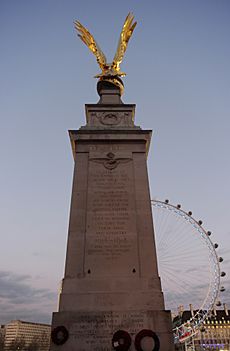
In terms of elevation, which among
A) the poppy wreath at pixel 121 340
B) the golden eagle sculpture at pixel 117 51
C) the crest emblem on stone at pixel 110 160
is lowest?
the poppy wreath at pixel 121 340

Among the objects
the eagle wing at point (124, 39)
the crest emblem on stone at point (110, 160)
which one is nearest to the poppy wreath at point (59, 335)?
the crest emblem on stone at point (110, 160)

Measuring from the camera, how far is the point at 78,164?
15711 mm

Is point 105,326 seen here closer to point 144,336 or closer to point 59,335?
point 144,336

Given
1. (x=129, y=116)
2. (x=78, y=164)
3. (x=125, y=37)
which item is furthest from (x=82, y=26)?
(x=78, y=164)

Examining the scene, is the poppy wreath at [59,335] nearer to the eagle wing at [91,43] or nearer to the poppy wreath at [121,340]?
the poppy wreath at [121,340]

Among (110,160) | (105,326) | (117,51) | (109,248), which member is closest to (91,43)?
(117,51)

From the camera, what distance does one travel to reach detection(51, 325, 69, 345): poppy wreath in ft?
34.7

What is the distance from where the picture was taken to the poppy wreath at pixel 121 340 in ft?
34.1

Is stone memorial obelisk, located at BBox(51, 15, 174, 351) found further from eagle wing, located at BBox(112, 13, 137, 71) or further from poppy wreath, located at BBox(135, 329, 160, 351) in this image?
eagle wing, located at BBox(112, 13, 137, 71)

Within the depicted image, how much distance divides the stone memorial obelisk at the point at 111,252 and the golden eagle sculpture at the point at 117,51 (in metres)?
4.08

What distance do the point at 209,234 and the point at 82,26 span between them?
2669cm

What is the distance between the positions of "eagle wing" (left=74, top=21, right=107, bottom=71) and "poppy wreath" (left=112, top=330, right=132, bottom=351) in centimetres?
1714

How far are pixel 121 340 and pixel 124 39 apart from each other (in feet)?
64.2

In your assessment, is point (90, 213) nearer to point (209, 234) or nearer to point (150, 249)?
point (150, 249)
